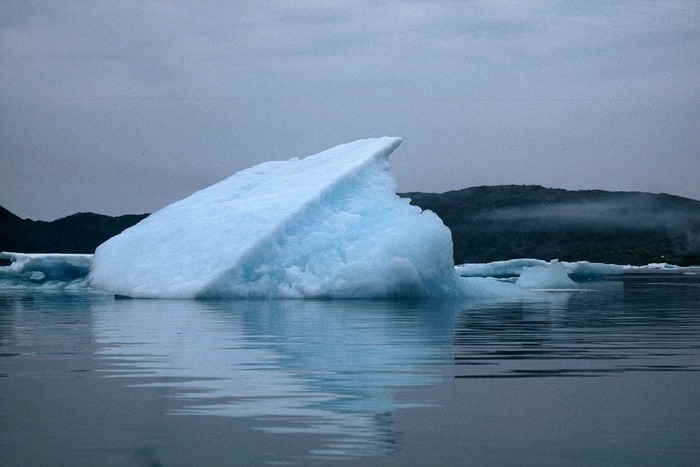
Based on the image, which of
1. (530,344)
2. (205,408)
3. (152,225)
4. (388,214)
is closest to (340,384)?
(205,408)

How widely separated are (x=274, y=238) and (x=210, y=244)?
144 centimetres

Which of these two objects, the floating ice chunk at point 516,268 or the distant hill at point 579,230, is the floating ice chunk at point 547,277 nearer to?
the floating ice chunk at point 516,268

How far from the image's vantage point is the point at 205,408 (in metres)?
6.16

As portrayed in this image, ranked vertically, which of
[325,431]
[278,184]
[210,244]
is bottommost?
[325,431]

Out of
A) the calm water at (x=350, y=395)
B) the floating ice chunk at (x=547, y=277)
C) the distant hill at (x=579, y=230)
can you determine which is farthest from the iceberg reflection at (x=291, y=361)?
the distant hill at (x=579, y=230)

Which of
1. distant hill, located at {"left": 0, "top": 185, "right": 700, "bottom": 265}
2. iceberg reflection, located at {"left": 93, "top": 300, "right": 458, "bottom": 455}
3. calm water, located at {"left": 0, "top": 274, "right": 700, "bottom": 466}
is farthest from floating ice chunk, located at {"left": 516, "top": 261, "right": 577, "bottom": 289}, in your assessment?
distant hill, located at {"left": 0, "top": 185, "right": 700, "bottom": 265}

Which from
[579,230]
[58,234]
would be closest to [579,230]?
[579,230]

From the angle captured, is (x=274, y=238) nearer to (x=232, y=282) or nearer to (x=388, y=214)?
(x=232, y=282)

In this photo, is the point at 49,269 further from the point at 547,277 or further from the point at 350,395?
the point at 350,395

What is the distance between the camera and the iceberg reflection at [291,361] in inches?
232

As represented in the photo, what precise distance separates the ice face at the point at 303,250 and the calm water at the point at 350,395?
24.7ft

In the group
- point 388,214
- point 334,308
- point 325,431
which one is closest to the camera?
point 325,431

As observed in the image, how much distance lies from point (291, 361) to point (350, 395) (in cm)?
227

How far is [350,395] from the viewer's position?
6.65 meters
